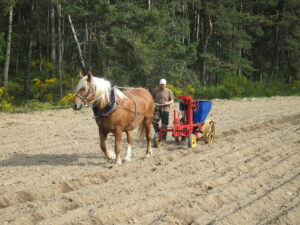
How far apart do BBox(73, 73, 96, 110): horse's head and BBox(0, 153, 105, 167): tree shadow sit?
1424mm

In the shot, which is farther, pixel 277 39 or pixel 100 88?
pixel 277 39

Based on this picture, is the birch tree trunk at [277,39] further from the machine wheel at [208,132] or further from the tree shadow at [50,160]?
the tree shadow at [50,160]

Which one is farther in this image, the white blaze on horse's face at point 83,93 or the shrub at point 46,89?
the shrub at point 46,89

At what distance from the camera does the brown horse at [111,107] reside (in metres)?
7.21

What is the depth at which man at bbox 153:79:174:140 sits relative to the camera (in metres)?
9.87

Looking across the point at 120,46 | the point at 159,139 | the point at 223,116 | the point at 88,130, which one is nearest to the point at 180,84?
the point at 120,46

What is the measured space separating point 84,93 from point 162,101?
3198 mm

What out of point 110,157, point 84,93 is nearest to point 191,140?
point 110,157

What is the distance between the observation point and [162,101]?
32.7ft

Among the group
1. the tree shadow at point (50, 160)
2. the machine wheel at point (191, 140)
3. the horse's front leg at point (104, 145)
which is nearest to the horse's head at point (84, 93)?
the horse's front leg at point (104, 145)

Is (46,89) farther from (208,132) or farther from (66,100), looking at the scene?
(208,132)

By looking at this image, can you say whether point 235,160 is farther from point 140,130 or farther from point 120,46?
point 120,46

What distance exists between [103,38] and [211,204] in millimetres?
15948

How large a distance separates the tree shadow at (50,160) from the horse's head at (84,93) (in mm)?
1424
